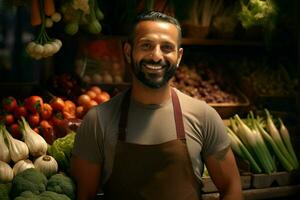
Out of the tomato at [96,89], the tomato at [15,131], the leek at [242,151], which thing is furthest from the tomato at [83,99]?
the leek at [242,151]

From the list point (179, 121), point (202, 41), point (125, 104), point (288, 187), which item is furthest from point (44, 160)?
point (202, 41)

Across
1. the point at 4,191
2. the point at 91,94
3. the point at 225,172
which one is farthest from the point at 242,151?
the point at 4,191

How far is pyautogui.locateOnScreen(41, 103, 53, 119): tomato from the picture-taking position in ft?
12.1

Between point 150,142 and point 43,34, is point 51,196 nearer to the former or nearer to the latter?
point 150,142

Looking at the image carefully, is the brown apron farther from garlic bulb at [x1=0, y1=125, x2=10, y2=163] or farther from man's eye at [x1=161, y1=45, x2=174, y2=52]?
garlic bulb at [x1=0, y1=125, x2=10, y2=163]

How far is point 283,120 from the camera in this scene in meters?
4.32

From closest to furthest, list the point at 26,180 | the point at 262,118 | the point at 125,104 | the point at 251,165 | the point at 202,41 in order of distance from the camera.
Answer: the point at 26,180, the point at 125,104, the point at 251,165, the point at 262,118, the point at 202,41

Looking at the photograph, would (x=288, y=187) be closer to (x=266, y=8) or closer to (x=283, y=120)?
(x=283, y=120)

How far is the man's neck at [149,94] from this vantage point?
2.60m

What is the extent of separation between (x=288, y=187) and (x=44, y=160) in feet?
6.47

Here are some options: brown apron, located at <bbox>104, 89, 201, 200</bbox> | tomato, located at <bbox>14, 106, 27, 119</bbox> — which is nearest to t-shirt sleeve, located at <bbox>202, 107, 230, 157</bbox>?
brown apron, located at <bbox>104, 89, 201, 200</bbox>

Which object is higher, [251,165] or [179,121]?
[179,121]

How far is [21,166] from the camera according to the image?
271cm

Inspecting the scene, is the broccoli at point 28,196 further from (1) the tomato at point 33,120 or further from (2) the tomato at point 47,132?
(1) the tomato at point 33,120
